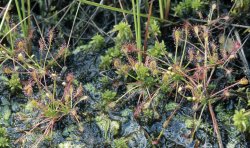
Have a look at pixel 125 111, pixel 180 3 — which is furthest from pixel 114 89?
pixel 180 3

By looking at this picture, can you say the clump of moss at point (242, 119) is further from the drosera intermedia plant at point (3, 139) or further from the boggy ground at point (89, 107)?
the drosera intermedia plant at point (3, 139)

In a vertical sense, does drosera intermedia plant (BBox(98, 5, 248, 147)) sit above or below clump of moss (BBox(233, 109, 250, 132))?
above

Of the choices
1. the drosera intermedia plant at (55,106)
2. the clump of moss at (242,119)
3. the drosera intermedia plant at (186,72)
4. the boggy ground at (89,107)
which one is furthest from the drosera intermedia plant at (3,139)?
the clump of moss at (242,119)

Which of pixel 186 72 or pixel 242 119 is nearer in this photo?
pixel 242 119

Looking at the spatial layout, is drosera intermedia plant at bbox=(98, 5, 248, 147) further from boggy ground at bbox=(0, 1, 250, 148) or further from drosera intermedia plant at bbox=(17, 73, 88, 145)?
drosera intermedia plant at bbox=(17, 73, 88, 145)

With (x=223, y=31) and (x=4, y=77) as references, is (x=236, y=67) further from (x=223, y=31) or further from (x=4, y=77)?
(x=4, y=77)

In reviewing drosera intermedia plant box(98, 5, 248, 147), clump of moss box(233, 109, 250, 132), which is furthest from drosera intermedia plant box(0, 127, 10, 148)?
clump of moss box(233, 109, 250, 132)

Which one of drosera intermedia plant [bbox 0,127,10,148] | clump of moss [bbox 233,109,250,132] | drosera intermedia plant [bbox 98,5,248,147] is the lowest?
drosera intermedia plant [bbox 0,127,10,148]

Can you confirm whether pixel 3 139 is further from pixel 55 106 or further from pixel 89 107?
pixel 89 107

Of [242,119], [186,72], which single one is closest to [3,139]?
[186,72]

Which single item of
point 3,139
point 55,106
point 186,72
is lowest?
point 3,139

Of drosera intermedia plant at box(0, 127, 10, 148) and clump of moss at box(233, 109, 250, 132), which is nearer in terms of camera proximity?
clump of moss at box(233, 109, 250, 132)

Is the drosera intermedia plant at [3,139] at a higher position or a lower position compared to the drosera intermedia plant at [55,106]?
lower
